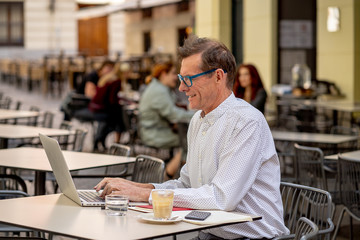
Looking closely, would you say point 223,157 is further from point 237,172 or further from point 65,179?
A: point 65,179

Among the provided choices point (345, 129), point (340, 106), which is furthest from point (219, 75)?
point (340, 106)

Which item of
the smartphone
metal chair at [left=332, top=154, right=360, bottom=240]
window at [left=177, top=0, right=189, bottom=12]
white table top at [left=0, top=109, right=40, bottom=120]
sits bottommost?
metal chair at [left=332, top=154, right=360, bottom=240]

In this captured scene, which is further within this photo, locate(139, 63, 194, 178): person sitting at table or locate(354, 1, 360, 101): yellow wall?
locate(354, 1, 360, 101): yellow wall

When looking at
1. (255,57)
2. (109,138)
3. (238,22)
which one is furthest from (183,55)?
(238,22)

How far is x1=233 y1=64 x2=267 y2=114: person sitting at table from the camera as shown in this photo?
26.2 ft

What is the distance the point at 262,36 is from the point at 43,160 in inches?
359

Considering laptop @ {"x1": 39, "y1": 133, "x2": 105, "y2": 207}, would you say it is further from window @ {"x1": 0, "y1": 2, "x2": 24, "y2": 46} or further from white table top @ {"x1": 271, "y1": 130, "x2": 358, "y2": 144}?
window @ {"x1": 0, "y1": 2, "x2": 24, "y2": 46}

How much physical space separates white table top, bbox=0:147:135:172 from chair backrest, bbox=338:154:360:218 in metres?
1.37

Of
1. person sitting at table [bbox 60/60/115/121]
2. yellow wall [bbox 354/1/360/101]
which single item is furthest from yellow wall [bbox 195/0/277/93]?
person sitting at table [bbox 60/60/115/121]

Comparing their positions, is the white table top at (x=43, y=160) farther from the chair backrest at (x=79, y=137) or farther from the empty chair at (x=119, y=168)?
the chair backrest at (x=79, y=137)

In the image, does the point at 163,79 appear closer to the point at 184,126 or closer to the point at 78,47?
the point at 184,126

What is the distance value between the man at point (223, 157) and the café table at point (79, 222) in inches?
6.3

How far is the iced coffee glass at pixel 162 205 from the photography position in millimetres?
2672

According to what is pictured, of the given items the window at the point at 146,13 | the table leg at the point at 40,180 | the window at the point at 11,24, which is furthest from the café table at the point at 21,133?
the window at the point at 11,24
